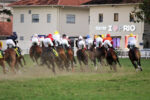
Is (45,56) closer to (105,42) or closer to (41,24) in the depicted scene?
(105,42)

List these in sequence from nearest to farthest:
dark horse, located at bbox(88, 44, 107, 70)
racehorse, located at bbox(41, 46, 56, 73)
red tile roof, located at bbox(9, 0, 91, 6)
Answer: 1. racehorse, located at bbox(41, 46, 56, 73)
2. dark horse, located at bbox(88, 44, 107, 70)
3. red tile roof, located at bbox(9, 0, 91, 6)

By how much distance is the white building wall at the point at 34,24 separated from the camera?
69188 mm

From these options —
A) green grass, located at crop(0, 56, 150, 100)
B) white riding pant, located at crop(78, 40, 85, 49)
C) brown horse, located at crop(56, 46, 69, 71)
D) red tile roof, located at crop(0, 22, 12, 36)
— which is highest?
red tile roof, located at crop(0, 22, 12, 36)

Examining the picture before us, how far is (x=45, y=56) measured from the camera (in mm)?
29297

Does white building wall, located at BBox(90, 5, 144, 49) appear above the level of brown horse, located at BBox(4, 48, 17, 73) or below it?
above

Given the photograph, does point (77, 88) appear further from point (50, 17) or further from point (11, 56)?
point (50, 17)

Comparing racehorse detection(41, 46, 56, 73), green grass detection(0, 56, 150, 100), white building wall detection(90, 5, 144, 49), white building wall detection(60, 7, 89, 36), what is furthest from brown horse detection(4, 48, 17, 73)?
white building wall detection(60, 7, 89, 36)

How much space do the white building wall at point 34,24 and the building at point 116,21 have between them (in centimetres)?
628

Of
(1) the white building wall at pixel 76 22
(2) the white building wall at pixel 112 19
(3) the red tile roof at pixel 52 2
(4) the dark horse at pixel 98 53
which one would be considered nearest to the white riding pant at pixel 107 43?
(4) the dark horse at pixel 98 53

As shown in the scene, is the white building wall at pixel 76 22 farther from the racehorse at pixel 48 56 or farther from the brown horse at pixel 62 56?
the racehorse at pixel 48 56

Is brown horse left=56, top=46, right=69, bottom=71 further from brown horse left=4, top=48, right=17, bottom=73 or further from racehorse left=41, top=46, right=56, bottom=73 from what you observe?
brown horse left=4, top=48, right=17, bottom=73

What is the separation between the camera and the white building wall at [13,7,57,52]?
69188 mm

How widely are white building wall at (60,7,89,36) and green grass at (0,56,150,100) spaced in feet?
139

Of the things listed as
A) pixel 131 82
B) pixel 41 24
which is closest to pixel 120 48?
pixel 41 24
